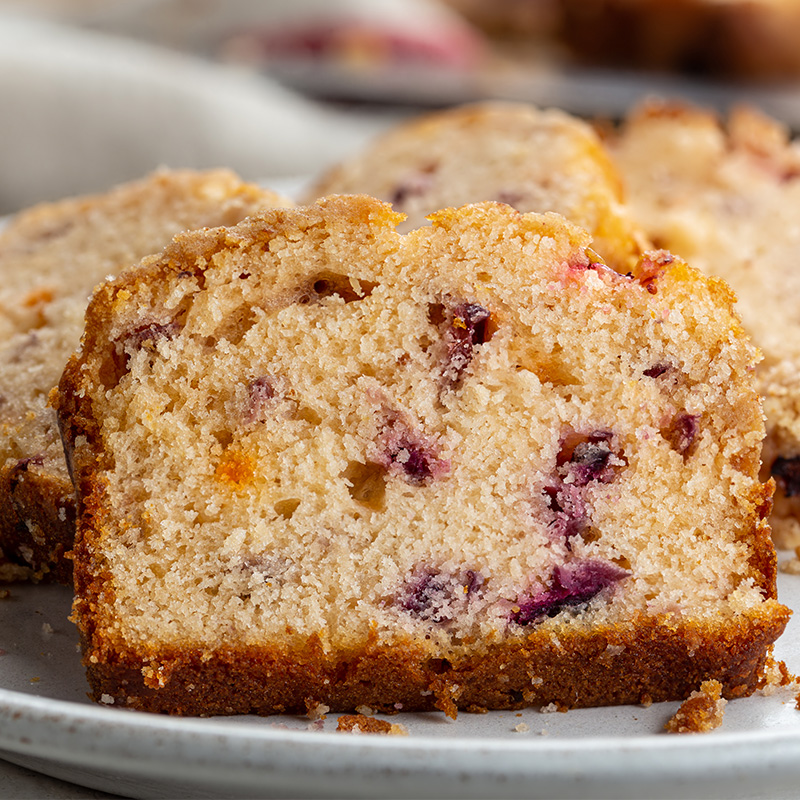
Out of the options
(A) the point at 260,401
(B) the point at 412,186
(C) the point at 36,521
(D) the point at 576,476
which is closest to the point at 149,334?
(A) the point at 260,401

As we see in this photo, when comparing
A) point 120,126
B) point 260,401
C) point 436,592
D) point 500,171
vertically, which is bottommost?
point 120,126

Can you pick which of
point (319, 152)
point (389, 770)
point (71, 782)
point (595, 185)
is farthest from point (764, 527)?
point (319, 152)

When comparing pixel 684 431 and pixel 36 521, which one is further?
pixel 36 521

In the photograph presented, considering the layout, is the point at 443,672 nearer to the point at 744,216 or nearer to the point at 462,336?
the point at 462,336

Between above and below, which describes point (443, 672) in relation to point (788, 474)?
below

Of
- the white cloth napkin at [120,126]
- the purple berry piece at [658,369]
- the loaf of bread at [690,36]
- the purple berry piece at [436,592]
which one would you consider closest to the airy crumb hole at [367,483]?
the purple berry piece at [436,592]

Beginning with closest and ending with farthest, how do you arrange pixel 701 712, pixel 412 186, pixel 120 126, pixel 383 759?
pixel 383 759
pixel 701 712
pixel 412 186
pixel 120 126

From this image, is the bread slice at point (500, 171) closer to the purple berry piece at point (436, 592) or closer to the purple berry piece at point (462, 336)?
the purple berry piece at point (462, 336)
